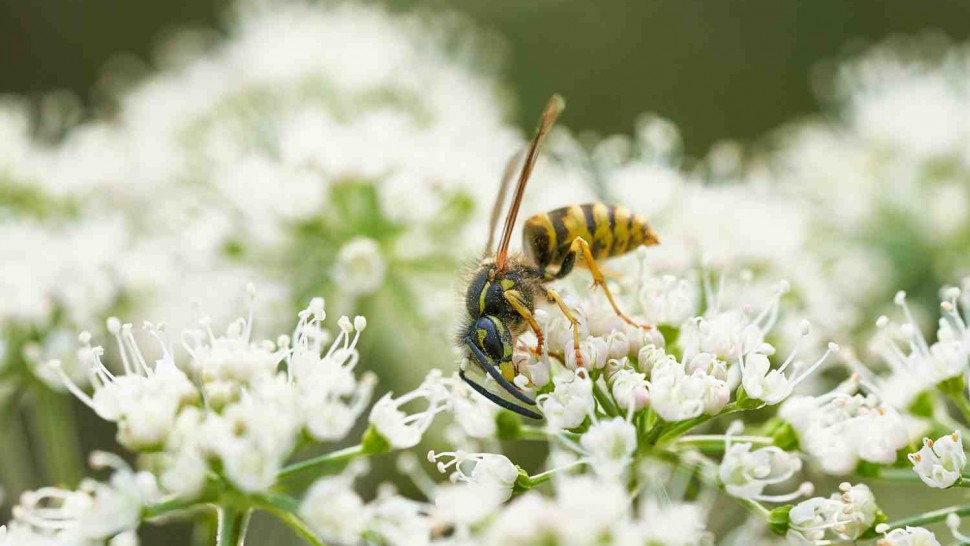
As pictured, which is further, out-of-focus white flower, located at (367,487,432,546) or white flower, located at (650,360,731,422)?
white flower, located at (650,360,731,422)

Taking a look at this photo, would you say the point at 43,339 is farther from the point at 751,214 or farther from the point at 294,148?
the point at 751,214

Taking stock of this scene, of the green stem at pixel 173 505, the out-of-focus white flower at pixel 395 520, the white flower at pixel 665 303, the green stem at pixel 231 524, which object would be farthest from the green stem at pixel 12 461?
the white flower at pixel 665 303

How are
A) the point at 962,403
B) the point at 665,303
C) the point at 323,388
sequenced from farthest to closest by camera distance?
the point at 665,303, the point at 962,403, the point at 323,388

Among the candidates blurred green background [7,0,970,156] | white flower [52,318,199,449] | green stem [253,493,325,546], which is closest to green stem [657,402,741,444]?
green stem [253,493,325,546]

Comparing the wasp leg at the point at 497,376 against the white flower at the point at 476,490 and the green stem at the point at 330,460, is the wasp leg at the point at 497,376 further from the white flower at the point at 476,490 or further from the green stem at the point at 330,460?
the green stem at the point at 330,460

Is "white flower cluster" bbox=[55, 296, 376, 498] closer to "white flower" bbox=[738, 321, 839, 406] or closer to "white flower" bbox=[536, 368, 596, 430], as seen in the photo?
"white flower" bbox=[536, 368, 596, 430]

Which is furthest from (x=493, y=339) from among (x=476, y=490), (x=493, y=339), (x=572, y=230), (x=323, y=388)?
(x=476, y=490)

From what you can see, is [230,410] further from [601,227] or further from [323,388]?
[601,227]
